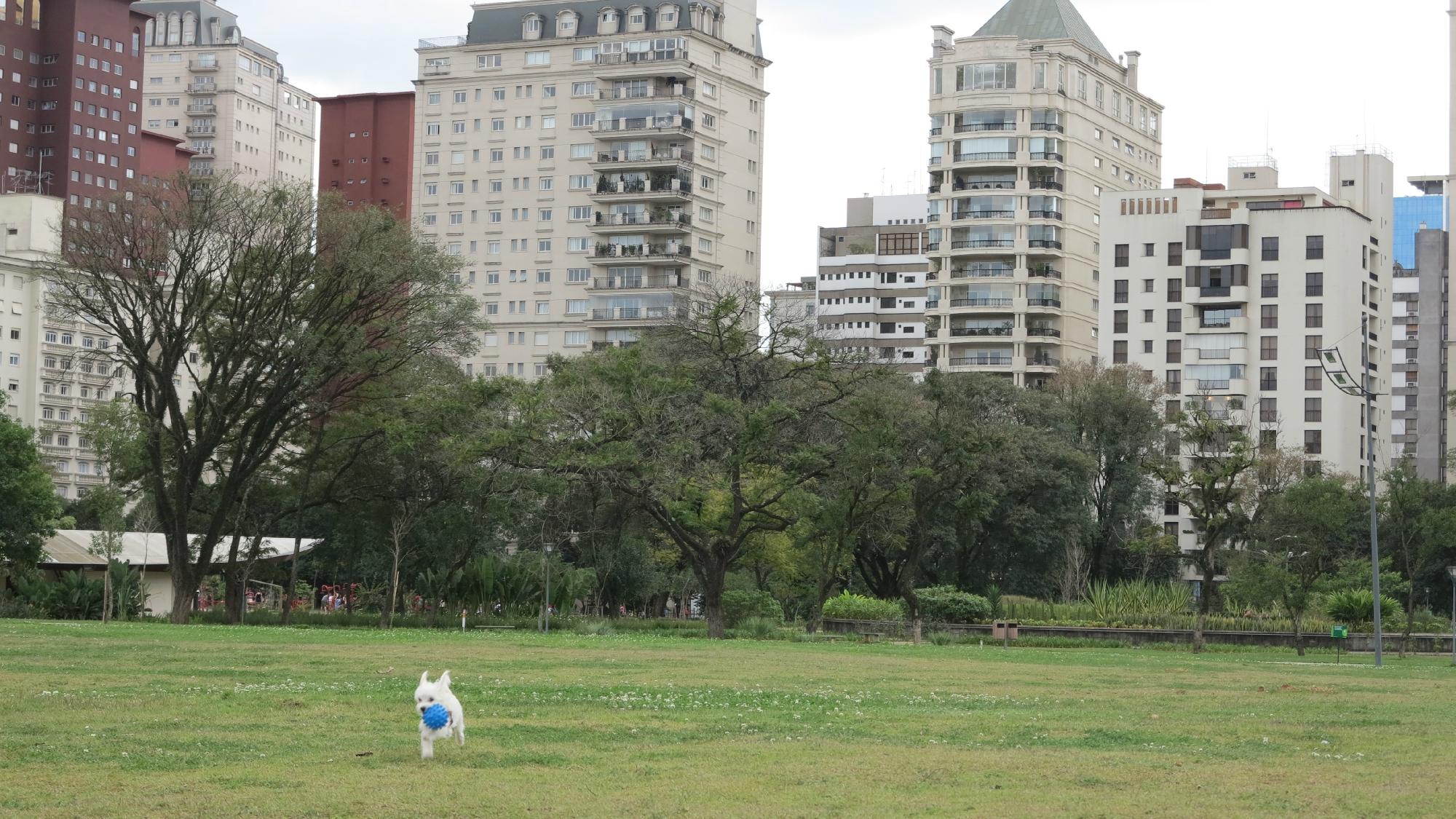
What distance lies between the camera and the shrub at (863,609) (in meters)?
59.2

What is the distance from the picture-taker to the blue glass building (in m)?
155

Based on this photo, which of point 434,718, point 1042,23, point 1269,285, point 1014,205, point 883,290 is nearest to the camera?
point 434,718

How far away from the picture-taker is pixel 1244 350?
4574 inches

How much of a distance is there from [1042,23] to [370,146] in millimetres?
64116

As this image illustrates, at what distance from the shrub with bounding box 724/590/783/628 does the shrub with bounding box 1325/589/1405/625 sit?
19276 mm

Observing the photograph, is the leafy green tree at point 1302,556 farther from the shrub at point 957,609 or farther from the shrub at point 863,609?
the shrub at point 863,609

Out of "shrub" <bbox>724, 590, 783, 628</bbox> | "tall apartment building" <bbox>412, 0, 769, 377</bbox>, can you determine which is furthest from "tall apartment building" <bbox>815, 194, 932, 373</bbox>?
"shrub" <bbox>724, 590, 783, 628</bbox>

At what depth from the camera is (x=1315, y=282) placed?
375 ft

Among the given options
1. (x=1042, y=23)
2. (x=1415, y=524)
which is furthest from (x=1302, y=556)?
(x=1042, y=23)

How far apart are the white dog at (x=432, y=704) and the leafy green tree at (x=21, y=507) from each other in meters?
50.8

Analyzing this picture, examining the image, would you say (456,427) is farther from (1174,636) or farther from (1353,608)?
(1353,608)

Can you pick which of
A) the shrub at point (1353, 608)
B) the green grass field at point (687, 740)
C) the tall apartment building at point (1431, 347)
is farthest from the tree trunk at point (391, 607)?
the tall apartment building at point (1431, 347)

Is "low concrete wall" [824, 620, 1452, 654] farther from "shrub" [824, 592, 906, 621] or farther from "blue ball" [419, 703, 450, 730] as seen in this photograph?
"blue ball" [419, 703, 450, 730]

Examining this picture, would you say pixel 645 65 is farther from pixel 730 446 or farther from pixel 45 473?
pixel 730 446
